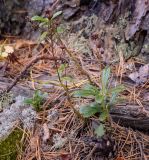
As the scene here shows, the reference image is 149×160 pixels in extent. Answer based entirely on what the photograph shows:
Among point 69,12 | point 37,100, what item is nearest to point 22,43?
point 69,12

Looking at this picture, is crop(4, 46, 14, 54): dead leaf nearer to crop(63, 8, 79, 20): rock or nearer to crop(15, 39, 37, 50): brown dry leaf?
crop(15, 39, 37, 50): brown dry leaf

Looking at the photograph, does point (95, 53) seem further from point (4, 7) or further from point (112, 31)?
point (4, 7)

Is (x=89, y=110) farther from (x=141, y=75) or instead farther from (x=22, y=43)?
(x=22, y=43)

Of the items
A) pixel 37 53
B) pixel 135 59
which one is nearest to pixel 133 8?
pixel 135 59

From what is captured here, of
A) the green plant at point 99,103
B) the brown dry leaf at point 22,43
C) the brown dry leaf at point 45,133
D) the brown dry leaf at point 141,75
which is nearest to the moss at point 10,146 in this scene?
the brown dry leaf at point 45,133

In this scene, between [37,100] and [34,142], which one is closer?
[34,142]

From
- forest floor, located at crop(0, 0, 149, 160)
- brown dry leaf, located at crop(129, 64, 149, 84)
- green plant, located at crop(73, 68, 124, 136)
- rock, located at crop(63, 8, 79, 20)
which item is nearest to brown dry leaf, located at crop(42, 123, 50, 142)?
forest floor, located at crop(0, 0, 149, 160)
